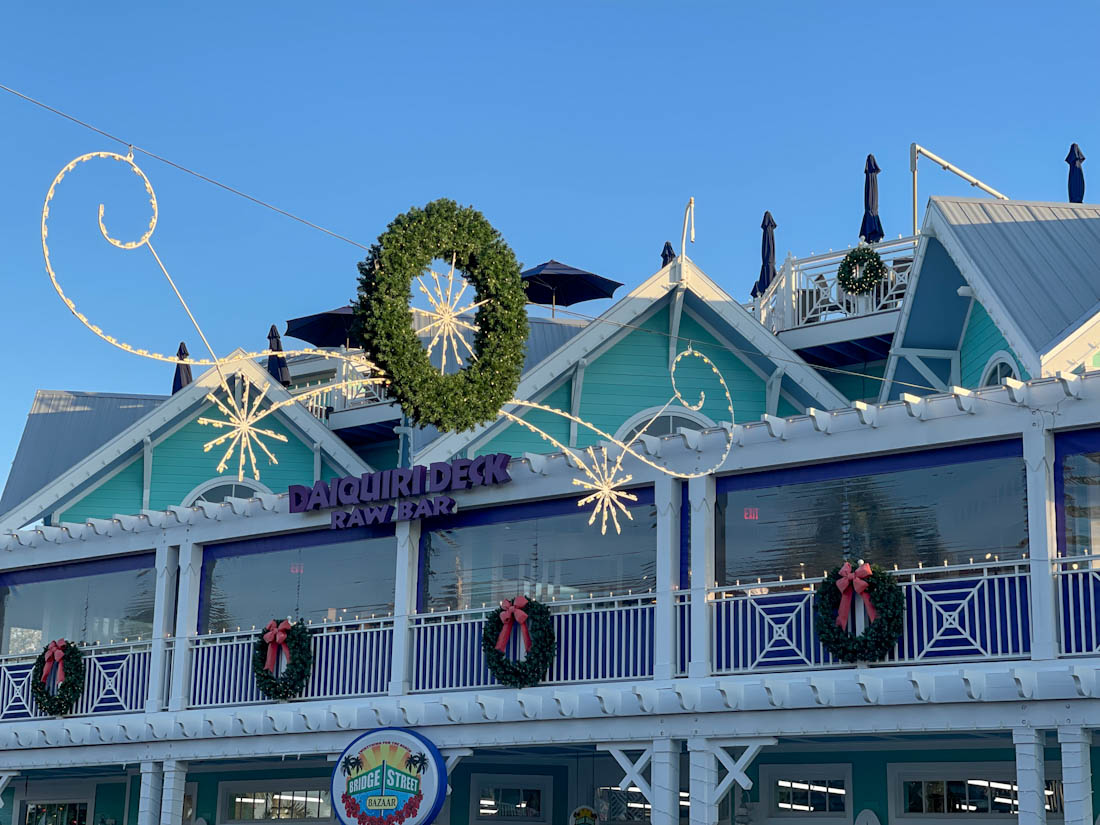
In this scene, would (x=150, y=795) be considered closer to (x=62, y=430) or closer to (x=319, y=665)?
(x=319, y=665)

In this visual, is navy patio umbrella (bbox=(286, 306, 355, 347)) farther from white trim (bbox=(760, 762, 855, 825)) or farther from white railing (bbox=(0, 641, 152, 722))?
white trim (bbox=(760, 762, 855, 825))

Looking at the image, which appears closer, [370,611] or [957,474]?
[957,474]

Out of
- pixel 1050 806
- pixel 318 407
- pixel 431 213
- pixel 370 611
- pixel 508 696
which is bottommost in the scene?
pixel 1050 806

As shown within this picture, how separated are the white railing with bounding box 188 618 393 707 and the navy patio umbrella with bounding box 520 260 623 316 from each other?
739cm

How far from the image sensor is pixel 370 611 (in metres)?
18.8

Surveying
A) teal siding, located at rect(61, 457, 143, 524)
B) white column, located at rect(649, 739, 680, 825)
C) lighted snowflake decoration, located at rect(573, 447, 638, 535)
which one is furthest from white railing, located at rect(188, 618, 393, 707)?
teal siding, located at rect(61, 457, 143, 524)

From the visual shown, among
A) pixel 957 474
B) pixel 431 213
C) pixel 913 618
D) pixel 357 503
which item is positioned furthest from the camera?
pixel 357 503

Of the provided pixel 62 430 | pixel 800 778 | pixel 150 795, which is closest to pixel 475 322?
pixel 800 778

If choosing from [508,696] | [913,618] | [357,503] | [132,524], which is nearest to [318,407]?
[132,524]

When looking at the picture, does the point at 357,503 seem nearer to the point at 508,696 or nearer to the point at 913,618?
the point at 508,696

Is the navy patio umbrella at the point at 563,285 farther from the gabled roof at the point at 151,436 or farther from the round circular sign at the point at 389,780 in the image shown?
the round circular sign at the point at 389,780

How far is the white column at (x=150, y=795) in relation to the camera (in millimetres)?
18134

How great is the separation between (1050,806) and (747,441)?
4.78m

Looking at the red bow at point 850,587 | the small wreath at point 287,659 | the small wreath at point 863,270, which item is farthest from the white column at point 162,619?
the small wreath at point 863,270
